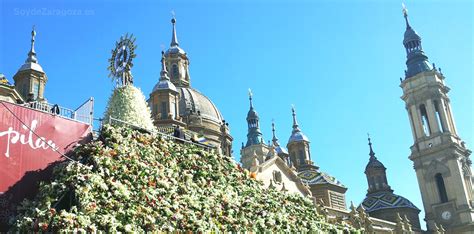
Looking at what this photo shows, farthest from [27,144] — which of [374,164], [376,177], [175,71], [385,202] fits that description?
[374,164]

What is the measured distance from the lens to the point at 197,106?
64562mm

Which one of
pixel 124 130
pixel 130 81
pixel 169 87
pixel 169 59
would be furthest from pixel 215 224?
pixel 169 59

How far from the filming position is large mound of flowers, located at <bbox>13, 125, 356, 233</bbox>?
13.8m

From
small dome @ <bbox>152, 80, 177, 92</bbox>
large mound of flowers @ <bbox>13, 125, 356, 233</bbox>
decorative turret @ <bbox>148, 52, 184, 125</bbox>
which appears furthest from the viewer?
small dome @ <bbox>152, 80, 177, 92</bbox>

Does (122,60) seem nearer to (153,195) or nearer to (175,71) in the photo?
(153,195)

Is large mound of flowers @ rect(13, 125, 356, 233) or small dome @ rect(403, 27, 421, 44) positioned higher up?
small dome @ rect(403, 27, 421, 44)

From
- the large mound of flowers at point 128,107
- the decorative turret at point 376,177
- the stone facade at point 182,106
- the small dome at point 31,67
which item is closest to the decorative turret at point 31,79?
the small dome at point 31,67

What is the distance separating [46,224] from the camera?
12.9 m

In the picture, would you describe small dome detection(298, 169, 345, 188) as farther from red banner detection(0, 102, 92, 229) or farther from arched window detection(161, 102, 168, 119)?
red banner detection(0, 102, 92, 229)

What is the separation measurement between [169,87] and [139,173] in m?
40.0

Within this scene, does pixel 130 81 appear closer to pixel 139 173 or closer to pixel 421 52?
pixel 139 173

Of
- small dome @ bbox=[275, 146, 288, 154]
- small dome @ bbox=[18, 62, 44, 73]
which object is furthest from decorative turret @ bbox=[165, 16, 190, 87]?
small dome @ bbox=[18, 62, 44, 73]

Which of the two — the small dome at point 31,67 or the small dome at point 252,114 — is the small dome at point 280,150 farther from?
the small dome at point 31,67

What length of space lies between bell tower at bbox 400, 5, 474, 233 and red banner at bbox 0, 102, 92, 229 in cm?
5907
